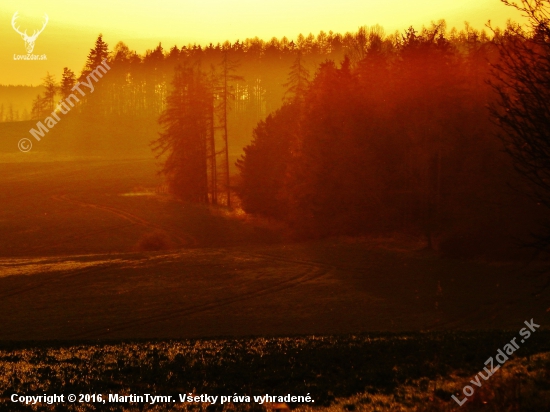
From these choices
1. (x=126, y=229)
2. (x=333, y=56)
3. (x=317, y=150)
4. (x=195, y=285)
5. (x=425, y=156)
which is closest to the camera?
(x=195, y=285)

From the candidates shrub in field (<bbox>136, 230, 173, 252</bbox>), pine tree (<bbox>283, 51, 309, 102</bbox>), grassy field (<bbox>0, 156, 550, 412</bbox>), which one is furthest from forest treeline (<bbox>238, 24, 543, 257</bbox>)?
shrub in field (<bbox>136, 230, 173, 252</bbox>)

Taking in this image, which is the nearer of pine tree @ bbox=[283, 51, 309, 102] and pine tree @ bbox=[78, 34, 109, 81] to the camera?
pine tree @ bbox=[283, 51, 309, 102]

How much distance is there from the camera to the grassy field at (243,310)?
503 inches

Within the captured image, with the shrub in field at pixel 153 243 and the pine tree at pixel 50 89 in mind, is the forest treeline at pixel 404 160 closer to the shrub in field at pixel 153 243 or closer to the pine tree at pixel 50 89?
the shrub in field at pixel 153 243

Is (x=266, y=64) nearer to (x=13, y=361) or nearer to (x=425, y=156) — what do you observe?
(x=425, y=156)

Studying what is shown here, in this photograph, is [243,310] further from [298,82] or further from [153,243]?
[298,82]

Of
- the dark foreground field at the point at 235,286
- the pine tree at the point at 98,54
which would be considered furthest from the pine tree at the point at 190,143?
the pine tree at the point at 98,54

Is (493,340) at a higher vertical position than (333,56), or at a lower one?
lower

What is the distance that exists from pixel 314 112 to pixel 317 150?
4141mm

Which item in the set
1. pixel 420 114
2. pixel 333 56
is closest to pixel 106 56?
pixel 333 56

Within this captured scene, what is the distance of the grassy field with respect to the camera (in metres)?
12.8

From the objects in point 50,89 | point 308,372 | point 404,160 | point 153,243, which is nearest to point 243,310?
point 308,372

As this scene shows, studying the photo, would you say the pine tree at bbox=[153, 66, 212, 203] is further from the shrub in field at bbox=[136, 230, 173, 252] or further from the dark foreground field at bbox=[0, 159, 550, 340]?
the shrub in field at bbox=[136, 230, 173, 252]

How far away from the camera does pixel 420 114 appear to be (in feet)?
150
